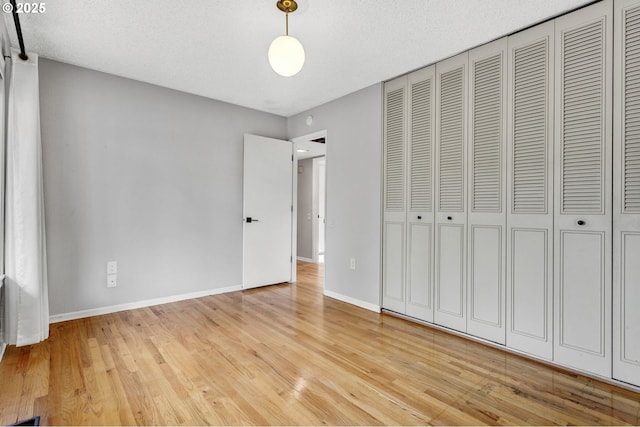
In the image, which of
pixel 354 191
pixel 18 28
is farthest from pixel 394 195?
pixel 18 28

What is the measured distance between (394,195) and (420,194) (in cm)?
30

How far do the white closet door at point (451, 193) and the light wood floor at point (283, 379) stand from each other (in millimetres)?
312

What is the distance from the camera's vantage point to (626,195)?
1970 mm

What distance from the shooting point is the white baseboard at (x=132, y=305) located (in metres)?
3.00

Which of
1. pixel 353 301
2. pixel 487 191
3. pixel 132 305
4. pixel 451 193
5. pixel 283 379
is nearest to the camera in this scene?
pixel 283 379

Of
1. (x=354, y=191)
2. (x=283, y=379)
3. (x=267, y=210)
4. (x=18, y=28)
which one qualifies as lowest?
(x=283, y=379)

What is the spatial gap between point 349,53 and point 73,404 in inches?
125

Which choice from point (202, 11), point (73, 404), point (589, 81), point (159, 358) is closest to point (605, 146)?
point (589, 81)

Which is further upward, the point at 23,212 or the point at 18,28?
the point at 18,28

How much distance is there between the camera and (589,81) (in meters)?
2.11

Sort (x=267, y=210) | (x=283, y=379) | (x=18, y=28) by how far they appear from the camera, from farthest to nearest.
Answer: (x=267, y=210)
(x=18, y=28)
(x=283, y=379)

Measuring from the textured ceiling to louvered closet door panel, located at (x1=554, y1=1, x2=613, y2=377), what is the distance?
0.26 m

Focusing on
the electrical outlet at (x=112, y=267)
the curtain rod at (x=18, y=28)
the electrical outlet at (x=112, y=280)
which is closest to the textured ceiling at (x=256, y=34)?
the curtain rod at (x=18, y=28)

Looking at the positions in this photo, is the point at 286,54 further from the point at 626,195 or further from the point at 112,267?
the point at 112,267
